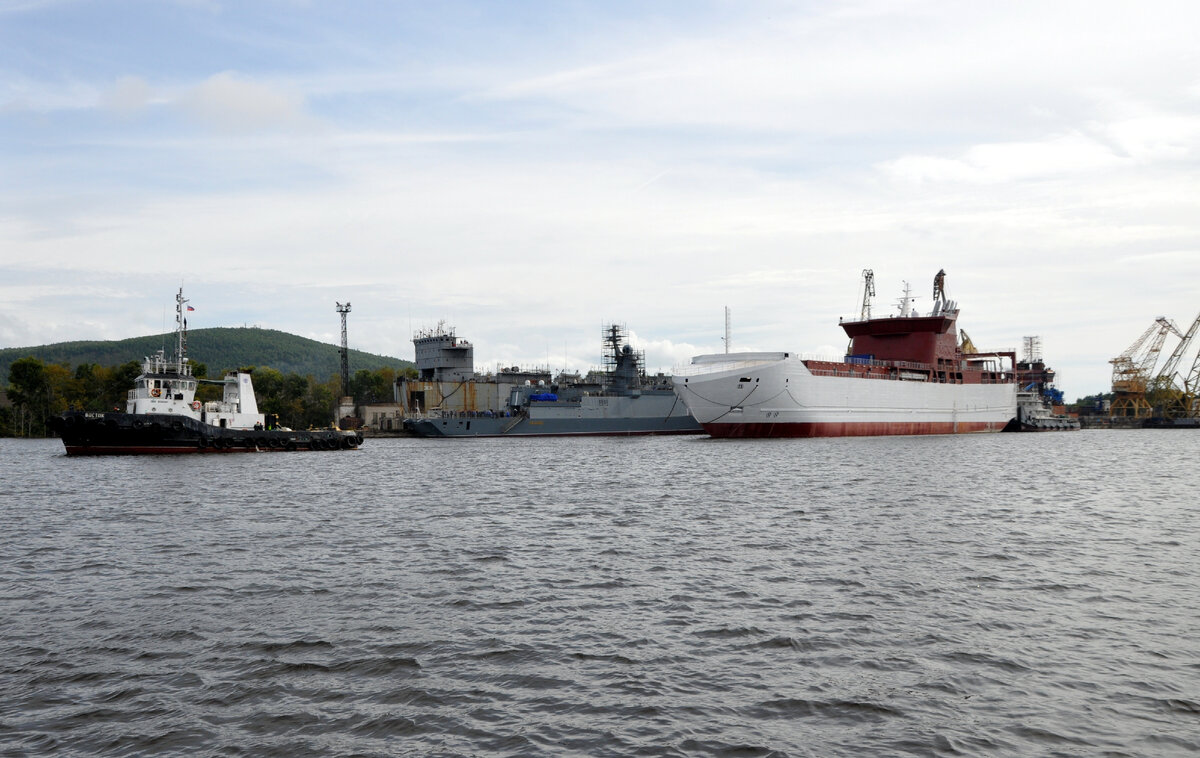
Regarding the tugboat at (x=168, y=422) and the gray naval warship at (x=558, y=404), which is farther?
the gray naval warship at (x=558, y=404)

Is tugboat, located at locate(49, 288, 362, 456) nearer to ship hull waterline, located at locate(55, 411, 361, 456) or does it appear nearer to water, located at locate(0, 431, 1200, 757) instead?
ship hull waterline, located at locate(55, 411, 361, 456)

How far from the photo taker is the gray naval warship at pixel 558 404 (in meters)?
96.5

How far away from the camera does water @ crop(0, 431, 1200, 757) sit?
28.9ft

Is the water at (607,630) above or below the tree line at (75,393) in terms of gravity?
below

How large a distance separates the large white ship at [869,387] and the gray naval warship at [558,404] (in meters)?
20.7

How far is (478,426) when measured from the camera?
320ft

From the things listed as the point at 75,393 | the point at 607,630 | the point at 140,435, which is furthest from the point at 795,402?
the point at 75,393

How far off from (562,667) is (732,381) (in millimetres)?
60608

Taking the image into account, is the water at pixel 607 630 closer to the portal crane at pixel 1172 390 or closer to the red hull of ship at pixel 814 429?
the red hull of ship at pixel 814 429

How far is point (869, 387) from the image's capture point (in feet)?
260

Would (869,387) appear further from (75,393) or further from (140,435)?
(75,393)

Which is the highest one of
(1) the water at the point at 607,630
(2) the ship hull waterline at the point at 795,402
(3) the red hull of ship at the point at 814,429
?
(2) the ship hull waterline at the point at 795,402

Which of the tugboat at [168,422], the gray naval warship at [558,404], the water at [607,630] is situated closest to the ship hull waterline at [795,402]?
the gray naval warship at [558,404]

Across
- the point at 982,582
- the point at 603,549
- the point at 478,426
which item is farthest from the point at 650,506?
the point at 478,426
